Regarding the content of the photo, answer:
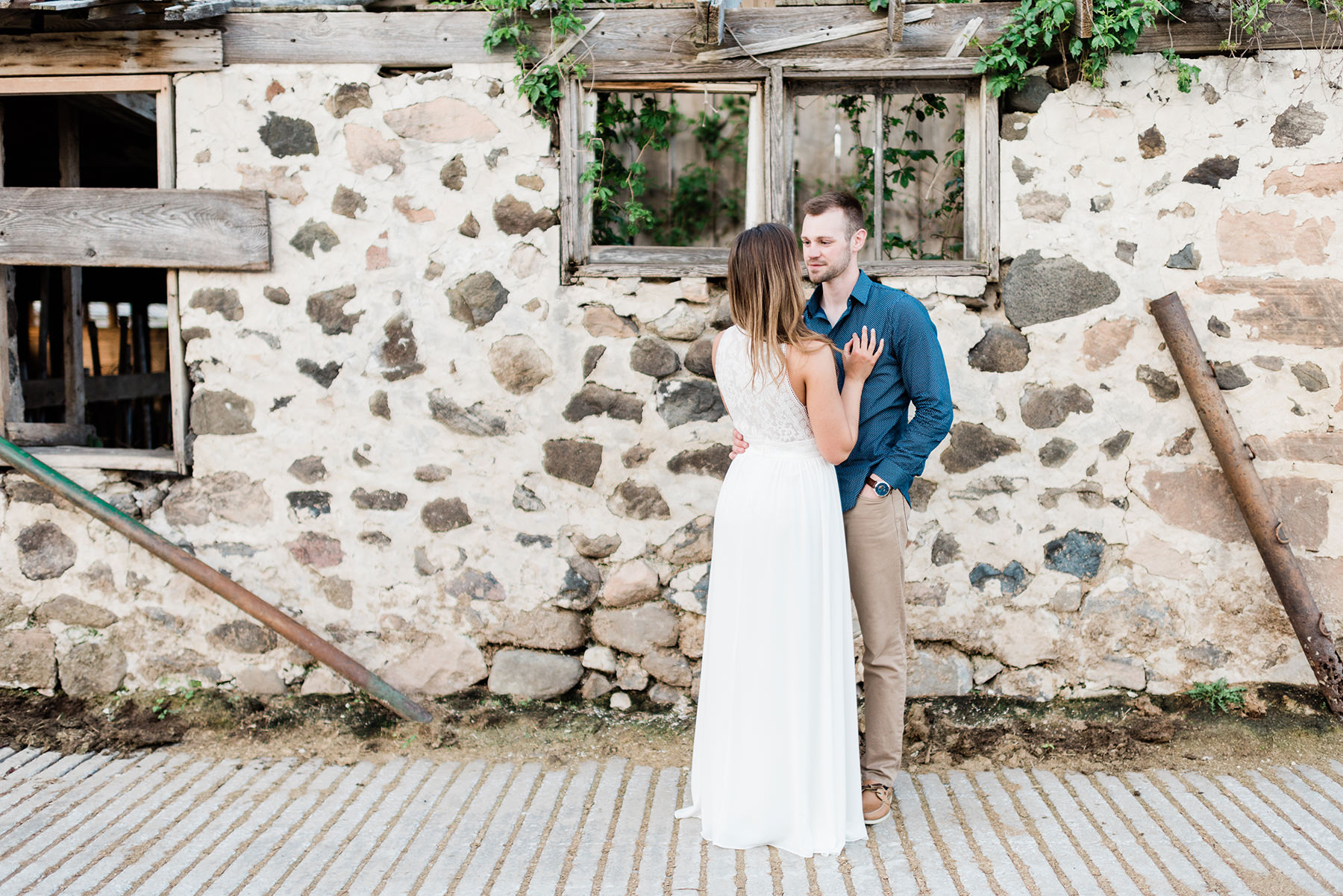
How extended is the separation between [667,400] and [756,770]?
1417 mm

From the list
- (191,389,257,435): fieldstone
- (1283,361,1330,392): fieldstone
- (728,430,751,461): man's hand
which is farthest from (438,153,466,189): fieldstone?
(1283,361,1330,392): fieldstone

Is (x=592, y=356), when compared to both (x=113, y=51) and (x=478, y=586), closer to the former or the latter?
(x=478, y=586)

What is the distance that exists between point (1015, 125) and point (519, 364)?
2.00 m

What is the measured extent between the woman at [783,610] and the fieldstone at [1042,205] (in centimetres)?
113

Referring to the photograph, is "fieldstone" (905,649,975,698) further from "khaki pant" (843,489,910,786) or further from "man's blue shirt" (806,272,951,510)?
"man's blue shirt" (806,272,951,510)

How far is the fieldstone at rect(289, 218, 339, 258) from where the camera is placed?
3602mm

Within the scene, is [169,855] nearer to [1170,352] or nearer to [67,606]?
[67,606]

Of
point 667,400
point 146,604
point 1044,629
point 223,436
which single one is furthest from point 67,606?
point 1044,629

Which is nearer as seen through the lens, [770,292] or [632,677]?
[770,292]

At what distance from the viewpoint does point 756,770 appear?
8.78 feet

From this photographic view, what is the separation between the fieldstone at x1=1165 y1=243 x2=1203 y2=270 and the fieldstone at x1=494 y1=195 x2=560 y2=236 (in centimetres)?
224

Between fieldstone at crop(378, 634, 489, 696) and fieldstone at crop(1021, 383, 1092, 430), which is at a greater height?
fieldstone at crop(1021, 383, 1092, 430)

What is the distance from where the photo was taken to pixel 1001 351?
3467 millimetres

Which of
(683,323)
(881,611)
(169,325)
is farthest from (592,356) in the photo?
(169,325)
